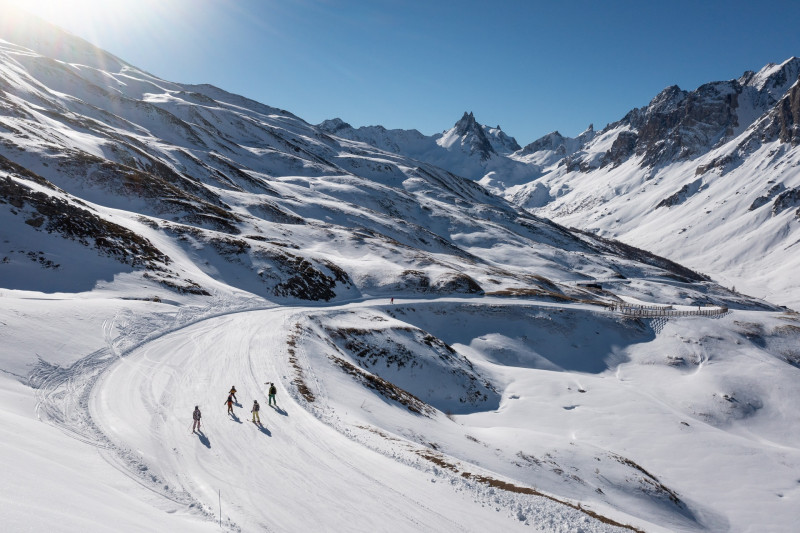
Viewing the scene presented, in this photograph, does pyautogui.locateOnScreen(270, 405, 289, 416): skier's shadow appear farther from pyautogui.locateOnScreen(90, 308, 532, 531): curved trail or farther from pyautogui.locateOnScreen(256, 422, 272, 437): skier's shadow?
pyautogui.locateOnScreen(256, 422, 272, 437): skier's shadow

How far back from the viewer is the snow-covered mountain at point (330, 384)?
50.1ft

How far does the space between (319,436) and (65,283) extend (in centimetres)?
3181

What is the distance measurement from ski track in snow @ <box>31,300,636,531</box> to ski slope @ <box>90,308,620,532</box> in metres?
0.04

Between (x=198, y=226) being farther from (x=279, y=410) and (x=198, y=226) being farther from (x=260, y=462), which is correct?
(x=260, y=462)

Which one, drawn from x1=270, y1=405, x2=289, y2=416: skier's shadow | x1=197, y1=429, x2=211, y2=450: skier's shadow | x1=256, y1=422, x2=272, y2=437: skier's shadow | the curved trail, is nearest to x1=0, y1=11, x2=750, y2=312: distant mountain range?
the curved trail

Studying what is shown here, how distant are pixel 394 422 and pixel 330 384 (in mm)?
5457

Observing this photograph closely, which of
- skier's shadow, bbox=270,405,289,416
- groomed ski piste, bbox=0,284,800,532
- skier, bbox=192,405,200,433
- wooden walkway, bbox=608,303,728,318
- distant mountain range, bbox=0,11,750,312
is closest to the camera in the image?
groomed ski piste, bbox=0,284,800,532

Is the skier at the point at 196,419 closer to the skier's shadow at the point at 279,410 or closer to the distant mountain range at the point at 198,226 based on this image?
the skier's shadow at the point at 279,410

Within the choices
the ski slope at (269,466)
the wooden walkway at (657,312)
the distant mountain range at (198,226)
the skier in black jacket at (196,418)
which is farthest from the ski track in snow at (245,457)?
the wooden walkway at (657,312)

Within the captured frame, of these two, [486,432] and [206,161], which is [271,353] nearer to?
[486,432]

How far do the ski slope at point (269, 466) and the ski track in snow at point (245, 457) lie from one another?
0.04 meters

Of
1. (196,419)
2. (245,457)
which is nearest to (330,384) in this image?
(196,419)

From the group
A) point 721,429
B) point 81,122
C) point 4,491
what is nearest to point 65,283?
point 4,491

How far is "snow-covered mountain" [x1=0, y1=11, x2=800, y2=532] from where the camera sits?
1526 cm
